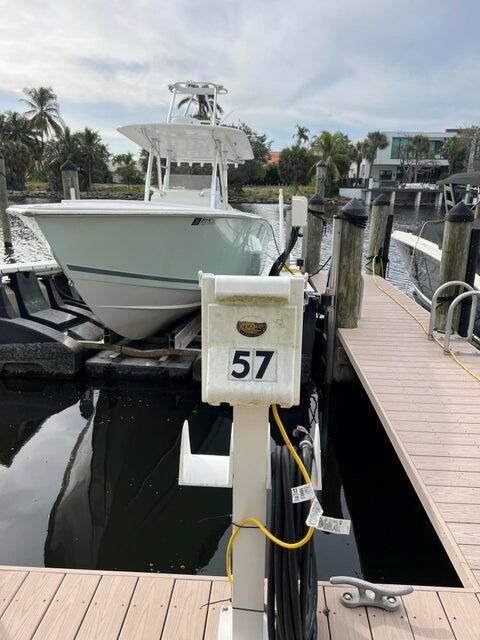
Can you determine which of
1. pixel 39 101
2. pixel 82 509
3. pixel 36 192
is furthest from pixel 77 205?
pixel 39 101

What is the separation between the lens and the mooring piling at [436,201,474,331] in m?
5.45

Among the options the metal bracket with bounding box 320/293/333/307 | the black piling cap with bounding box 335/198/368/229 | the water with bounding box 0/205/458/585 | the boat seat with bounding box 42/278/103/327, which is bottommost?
the water with bounding box 0/205/458/585

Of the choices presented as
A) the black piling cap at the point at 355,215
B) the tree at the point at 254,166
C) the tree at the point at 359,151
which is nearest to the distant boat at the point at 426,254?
the black piling cap at the point at 355,215

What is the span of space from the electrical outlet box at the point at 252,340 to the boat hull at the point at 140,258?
406 cm

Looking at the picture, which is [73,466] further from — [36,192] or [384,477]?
[36,192]

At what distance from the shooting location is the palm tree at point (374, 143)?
188 feet

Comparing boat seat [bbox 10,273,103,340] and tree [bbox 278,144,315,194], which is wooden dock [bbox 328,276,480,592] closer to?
boat seat [bbox 10,273,103,340]

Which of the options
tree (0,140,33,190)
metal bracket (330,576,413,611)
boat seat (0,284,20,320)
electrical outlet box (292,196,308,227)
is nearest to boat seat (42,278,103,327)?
boat seat (0,284,20,320)

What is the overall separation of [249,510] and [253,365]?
20.3 inches

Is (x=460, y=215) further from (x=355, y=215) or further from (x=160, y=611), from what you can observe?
(x=160, y=611)

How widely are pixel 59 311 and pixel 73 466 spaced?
2933 millimetres

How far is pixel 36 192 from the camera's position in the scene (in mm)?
43219

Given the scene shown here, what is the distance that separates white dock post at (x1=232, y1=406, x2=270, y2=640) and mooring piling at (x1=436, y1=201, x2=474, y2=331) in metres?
4.63

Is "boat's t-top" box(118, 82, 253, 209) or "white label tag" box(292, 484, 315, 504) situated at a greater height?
"boat's t-top" box(118, 82, 253, 209)
